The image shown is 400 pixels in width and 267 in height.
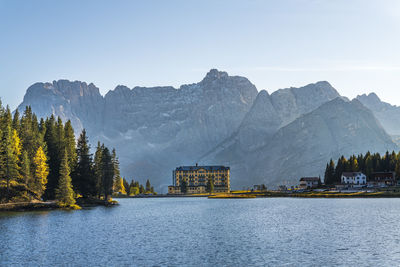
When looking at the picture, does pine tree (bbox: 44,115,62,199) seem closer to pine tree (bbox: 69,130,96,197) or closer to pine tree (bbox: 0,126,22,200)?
pine tree (bbox: 69,130,96,197)

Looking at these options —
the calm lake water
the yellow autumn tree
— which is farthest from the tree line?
the calm lake water

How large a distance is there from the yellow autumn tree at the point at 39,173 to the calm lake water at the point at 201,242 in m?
29.2

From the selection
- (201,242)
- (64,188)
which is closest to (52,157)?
(64,188)

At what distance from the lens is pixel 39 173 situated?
475 feet

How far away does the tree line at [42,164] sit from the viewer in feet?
456

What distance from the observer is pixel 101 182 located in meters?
197

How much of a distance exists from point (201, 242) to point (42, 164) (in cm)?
8347

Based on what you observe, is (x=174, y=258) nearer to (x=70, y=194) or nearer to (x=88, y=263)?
(x=88, y=263)

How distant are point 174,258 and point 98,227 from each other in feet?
135

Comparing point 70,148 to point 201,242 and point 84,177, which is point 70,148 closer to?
point 84,177

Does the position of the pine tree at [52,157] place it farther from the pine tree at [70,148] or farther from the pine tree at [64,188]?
the pine tree at [64,188]

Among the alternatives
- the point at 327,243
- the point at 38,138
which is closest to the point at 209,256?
the point at 327,243

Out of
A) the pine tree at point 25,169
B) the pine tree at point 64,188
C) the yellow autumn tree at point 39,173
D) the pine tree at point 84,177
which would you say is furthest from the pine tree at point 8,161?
the pine tree at point 84,177

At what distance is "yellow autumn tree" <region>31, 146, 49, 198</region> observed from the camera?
145 metres
